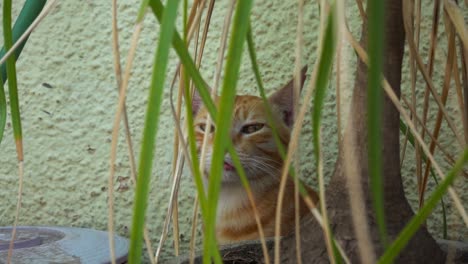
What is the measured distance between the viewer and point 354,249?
2.22 feet

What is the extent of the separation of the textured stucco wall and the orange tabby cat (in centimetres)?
8

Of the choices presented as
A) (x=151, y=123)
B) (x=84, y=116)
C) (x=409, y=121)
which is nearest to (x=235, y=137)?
(x=84, y=116)

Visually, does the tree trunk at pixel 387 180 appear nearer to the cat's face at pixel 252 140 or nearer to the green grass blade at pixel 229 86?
the green grass blade at pixel 229 86

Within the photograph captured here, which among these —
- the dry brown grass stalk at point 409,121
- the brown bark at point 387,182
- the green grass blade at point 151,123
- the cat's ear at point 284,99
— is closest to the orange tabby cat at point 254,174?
the cat's ear at point 284,99

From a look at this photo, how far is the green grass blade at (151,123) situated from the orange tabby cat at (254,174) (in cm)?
88

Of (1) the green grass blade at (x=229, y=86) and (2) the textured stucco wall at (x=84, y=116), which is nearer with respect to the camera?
(1) the green grass blade at (x=229, y=86)

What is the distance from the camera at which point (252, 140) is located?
130 centimetres

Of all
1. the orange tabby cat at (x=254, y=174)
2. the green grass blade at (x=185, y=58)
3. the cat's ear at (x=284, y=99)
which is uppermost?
the green grass blade at (x=185, y=58)

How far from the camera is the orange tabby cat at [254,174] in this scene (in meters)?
1.24

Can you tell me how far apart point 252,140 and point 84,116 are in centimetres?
38

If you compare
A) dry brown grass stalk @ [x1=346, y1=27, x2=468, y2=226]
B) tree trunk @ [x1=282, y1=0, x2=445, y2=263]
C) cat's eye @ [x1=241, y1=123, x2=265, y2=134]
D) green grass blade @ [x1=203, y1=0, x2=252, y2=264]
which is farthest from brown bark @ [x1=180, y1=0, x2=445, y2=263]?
cat's eye @ [x1=241, y1=123, x2=265, y2=134]

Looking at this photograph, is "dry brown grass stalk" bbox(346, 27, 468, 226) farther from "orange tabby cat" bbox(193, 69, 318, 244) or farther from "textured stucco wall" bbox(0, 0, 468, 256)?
"textured stucco wall" bbox(0, 0, 468, 256)

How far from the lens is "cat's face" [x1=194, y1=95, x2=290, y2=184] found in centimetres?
126

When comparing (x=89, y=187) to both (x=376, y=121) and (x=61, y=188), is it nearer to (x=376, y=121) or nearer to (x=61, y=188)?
(x=61, y=188)
